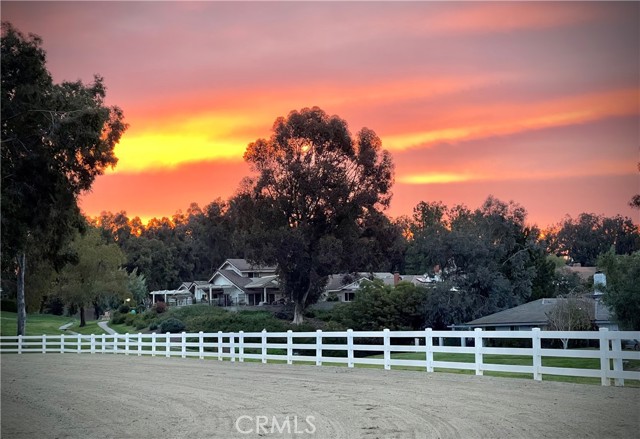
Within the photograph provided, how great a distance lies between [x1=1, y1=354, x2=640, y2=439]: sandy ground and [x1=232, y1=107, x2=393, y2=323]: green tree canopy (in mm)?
46353

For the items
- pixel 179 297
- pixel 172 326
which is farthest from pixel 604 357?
pixel 179 297

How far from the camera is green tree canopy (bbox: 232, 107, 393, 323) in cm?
6850

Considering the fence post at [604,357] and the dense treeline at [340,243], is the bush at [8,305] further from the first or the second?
the fence post at [604,357]

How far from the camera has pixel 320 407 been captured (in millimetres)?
14461

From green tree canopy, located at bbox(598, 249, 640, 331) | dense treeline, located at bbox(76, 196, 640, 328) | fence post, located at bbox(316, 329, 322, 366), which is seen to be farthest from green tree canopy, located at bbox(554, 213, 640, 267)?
fence post, located at bbox(316, 329, 322, 366)

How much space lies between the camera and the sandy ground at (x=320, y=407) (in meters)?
11.8

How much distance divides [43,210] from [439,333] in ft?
46.7

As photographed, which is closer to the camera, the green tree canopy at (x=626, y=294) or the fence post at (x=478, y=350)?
the fence post at (x=478, y=350)

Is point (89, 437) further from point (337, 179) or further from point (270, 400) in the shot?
point (337, 179)

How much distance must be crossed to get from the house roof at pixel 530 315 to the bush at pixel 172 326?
24941 mm

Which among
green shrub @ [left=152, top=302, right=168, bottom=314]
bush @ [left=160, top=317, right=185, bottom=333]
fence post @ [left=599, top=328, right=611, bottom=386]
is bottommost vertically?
Answer: bush @ [left=160, top=317, right=185, bottom=333]

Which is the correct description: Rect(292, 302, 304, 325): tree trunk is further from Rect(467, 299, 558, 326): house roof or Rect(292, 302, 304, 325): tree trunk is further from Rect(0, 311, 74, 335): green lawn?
Rect(0, 311, 74, 335): green lawn

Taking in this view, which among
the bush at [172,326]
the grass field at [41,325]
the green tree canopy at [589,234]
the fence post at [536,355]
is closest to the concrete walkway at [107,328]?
the grass field at [41,325]

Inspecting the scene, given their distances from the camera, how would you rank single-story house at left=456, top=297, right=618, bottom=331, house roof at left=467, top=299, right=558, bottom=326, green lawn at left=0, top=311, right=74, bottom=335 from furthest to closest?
green lawn at left=0, top=311, right=74, bottom=335
house roof at left=467, top=299, right=558, bottom=326
single-story house at left=456, top=297, right=618, bottom=331
